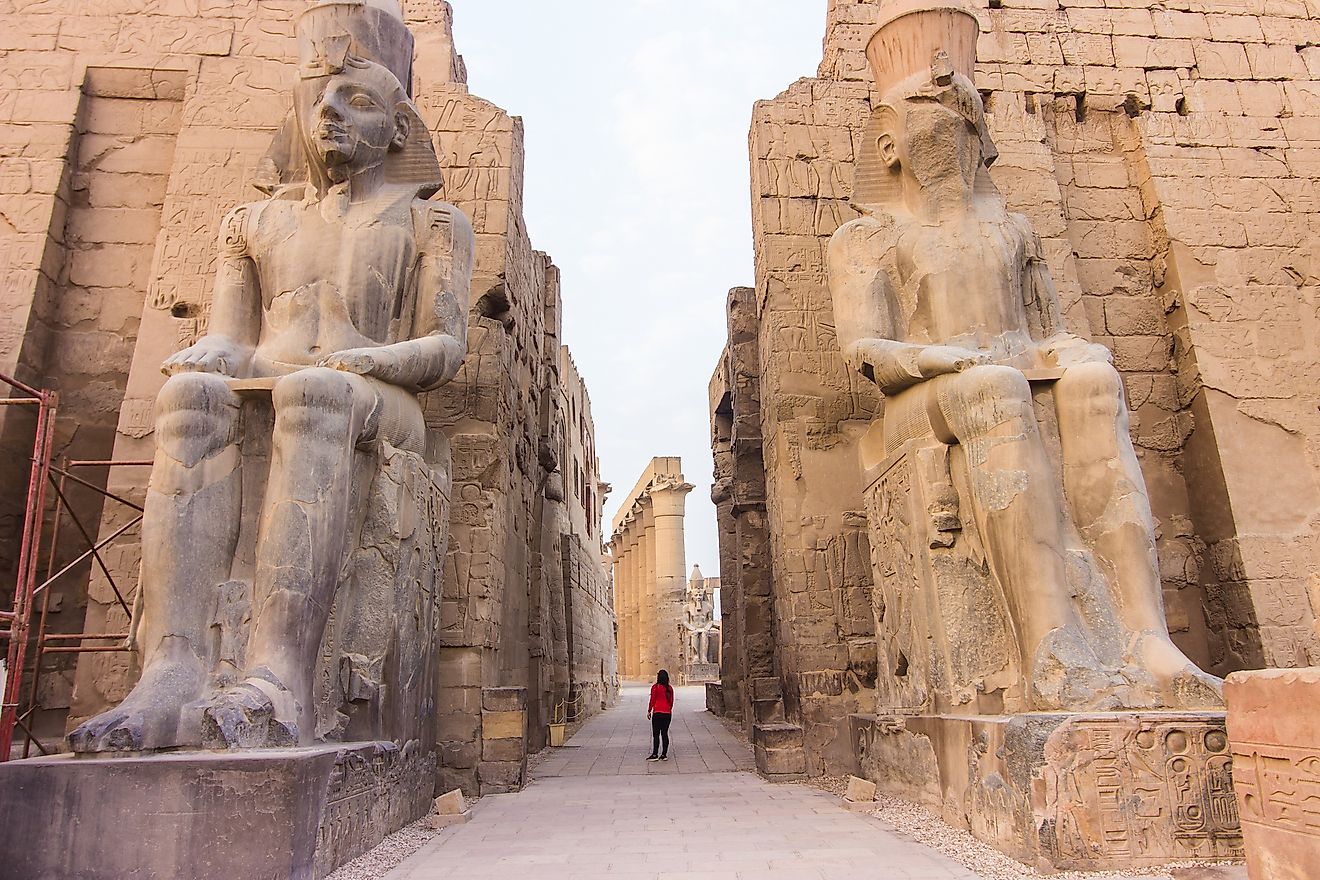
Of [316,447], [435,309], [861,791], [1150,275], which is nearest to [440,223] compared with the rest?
[435,309]

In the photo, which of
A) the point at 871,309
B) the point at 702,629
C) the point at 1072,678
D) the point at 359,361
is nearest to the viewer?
the point at 1072,678

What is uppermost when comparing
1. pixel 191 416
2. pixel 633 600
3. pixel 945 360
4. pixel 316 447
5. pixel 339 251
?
pixel 633 600

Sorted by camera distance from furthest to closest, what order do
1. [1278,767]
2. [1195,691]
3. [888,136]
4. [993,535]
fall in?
[888,136] → [993,535] → [1195,691] → [1278,767]

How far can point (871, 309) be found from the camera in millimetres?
4203

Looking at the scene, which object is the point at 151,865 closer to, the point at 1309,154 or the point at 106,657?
the point at 106,657

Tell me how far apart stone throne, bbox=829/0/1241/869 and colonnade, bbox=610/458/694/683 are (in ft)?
53.9

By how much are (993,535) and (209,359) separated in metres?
3.10

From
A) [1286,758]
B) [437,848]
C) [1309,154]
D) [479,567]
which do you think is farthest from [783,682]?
[1309,154]

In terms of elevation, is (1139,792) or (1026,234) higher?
(1026,234)

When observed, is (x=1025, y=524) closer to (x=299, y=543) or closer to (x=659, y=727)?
(x=299, y=543)

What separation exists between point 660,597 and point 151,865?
18708 millimetres

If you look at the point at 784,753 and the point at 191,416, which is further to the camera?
the point at 784,753

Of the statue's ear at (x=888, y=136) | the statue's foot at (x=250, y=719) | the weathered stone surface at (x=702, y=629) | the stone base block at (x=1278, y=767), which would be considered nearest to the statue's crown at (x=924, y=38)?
the statue's ear at (x=888, y=136)

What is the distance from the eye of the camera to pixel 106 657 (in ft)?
16.0
